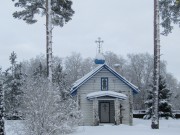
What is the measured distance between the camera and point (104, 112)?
32938mm

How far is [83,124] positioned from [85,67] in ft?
199

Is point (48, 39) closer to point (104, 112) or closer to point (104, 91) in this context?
point (104, 91)

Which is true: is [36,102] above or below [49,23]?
below

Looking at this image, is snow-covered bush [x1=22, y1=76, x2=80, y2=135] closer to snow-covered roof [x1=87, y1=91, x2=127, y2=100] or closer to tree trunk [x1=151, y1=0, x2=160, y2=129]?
A: tree trunk [x1=151, y1=0, x2=160, y2=129]

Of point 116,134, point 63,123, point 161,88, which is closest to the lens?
point 63,123

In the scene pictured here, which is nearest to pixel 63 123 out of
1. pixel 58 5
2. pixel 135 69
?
pixel 58 5

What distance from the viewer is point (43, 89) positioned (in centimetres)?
1602

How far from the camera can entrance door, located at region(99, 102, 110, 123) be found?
32.8m

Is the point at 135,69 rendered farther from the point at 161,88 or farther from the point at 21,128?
the point at 21,128

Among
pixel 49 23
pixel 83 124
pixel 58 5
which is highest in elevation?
pixel 58 5

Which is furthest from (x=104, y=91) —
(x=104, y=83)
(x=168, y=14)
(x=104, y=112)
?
(x=168, y=14)

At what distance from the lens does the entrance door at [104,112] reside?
32844 millimetres

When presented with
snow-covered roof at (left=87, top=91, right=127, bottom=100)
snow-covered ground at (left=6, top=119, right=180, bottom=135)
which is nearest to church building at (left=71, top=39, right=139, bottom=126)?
snow-covered roof at (left=87, top=91, right=127, bottom=100)

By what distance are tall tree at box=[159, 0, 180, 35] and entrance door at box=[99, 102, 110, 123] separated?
943cm
